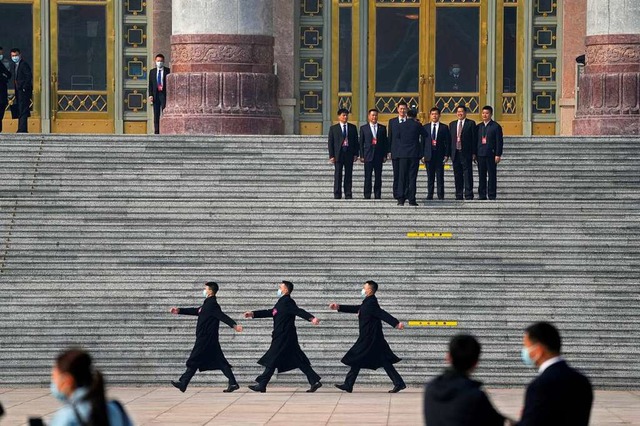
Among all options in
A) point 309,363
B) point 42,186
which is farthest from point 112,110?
point 309,363

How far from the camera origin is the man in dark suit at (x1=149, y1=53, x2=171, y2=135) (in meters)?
30.1

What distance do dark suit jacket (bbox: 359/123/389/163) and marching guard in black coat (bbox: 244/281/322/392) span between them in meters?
6.60

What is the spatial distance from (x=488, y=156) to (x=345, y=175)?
2194mm

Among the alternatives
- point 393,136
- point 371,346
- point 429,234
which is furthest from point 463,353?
point 393,136

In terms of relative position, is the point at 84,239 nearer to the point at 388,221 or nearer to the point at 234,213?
the point at 234,213

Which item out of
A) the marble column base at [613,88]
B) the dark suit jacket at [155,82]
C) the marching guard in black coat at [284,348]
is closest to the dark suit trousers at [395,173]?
the marble column base at [613,88]

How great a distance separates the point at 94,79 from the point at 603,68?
390 inches

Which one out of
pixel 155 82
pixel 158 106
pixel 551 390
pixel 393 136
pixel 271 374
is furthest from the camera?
pixel 155 82

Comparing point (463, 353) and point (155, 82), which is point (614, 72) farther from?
point (463, 353)

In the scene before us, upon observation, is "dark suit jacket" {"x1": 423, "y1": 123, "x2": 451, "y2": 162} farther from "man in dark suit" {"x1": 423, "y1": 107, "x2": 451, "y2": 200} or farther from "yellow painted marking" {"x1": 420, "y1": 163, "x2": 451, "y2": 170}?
"yellow painted marking" {"x1": 420, "y1": 163, "x2": 451, "y2": 170}

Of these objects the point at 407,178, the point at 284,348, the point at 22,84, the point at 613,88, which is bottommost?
the point at 284,348

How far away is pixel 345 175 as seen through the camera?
2562 cm

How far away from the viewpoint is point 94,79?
32.9m

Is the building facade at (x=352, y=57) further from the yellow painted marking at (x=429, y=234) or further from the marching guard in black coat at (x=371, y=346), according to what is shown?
the marching guard in black coat at (x=371, y=346)
